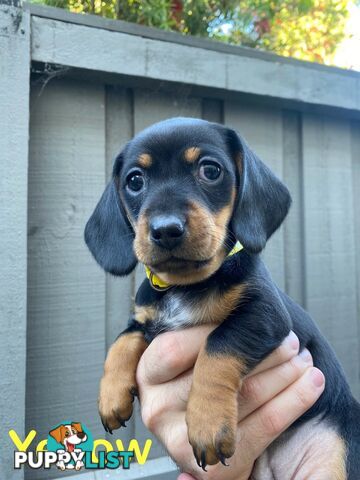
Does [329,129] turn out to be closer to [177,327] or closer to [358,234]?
[358,234]

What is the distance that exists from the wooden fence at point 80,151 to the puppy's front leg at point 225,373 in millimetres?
863

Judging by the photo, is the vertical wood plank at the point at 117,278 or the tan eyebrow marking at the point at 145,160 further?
the vertical wood plank at the point at 117,278

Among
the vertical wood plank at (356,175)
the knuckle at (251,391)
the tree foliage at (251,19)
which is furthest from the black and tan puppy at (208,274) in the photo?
the vertical wood plank at (356,175)

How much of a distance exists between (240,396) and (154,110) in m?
1.53

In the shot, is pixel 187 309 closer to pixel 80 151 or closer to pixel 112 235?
pixel 112 235

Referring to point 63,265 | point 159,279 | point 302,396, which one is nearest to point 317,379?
point 302,396

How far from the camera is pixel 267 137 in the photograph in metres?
2.79

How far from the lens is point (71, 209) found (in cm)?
223

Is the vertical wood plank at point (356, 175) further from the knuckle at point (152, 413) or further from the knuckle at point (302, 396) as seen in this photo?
the knuckle at point (152, 413)

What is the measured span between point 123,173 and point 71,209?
474 millimetres

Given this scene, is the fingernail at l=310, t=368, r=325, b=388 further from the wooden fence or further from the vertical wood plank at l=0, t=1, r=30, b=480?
the vertical wood plank at l=0, t=1, r=30, b=480

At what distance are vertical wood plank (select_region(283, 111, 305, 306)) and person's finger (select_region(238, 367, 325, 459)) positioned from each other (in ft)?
3.85

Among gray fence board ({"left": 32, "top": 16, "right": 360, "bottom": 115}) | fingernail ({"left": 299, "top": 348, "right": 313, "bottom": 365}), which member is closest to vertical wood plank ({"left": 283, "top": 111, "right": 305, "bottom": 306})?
gray fence board ({"left": 32, "top": 16, "right": 360, "bottom": 115})

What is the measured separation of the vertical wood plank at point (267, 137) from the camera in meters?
2.70
